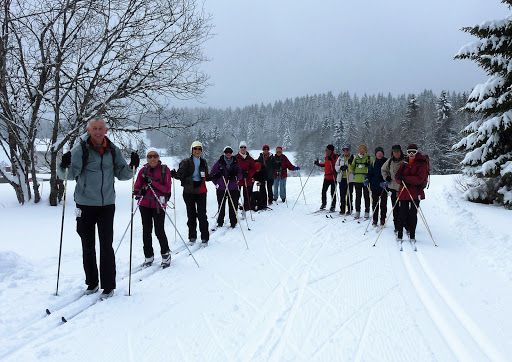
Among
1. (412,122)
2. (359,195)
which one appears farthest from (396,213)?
(412,122)

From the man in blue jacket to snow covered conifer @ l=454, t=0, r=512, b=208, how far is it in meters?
9.60

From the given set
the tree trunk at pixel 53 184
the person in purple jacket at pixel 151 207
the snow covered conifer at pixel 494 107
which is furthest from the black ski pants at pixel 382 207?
the tree trunk at pixel 53 184

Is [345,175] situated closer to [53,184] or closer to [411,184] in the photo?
[411,184]

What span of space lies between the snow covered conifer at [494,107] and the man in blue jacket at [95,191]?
9602 mm

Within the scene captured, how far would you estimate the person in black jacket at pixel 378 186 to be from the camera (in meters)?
9.98

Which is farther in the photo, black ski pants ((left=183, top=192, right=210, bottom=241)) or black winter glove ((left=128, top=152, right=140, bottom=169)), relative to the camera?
black ski pants ((left=183, top=192, right=210, bottom=241))

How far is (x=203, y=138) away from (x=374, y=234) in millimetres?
79705

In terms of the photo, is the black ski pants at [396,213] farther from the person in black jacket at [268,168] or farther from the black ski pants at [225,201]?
the person in black jacket at [268,168]

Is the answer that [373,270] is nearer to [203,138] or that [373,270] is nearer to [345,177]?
[345,177]

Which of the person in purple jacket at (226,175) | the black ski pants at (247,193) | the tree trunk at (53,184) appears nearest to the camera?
the person in purple jacket at (226,175)

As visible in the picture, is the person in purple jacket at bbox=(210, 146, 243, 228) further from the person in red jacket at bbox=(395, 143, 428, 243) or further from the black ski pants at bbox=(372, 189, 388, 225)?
the person in red jacket at bbox=(395, 143, 428, 243)

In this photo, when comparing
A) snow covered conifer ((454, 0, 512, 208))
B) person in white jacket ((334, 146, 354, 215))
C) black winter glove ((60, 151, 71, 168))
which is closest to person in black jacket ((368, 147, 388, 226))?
person in white jacket ((334, 146, 354, 215))

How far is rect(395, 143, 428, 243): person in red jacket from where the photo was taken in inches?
323

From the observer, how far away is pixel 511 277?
5816 mm
